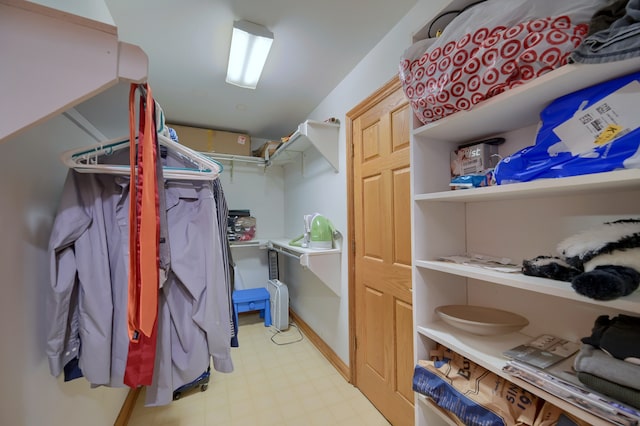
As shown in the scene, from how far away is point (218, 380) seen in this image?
6.60 ft

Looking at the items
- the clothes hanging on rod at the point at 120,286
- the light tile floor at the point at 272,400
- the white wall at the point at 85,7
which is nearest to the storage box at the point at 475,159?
the clothes hanging on rod at the point at 120,286

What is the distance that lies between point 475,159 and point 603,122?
0.42 m

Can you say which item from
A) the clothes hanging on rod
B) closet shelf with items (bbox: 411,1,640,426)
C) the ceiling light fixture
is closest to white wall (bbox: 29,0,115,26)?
the clothes hanging on rod

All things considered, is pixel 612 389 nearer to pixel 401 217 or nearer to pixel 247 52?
pixel 401 217

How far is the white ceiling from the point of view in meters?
1.38

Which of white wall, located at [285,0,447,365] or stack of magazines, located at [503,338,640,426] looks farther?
white wall, located at [285,0,447,365]

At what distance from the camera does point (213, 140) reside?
308 centimetres

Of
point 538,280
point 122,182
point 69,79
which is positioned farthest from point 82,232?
point 538,280

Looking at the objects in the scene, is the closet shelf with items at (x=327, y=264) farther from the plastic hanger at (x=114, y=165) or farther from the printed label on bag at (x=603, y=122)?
the printed label on bag at (x=603, y=122)

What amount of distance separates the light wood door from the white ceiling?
1.29 feet

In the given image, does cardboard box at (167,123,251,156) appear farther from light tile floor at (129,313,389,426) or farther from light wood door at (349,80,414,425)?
light tile floor at (129,313,389,426)

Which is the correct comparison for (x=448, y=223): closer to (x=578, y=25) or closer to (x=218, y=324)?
(x=578, y=25)

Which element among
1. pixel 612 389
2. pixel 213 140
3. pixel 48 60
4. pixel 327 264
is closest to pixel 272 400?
pixel 327 264

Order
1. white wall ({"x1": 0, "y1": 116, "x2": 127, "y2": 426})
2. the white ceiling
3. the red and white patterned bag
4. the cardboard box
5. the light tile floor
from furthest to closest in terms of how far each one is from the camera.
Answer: the cardboard box, the light tile floor, the white ceiling, white wall ({"x1": 0, "y1": 116, "x2": 127, "y2": 426}), the red and white patterned bag
